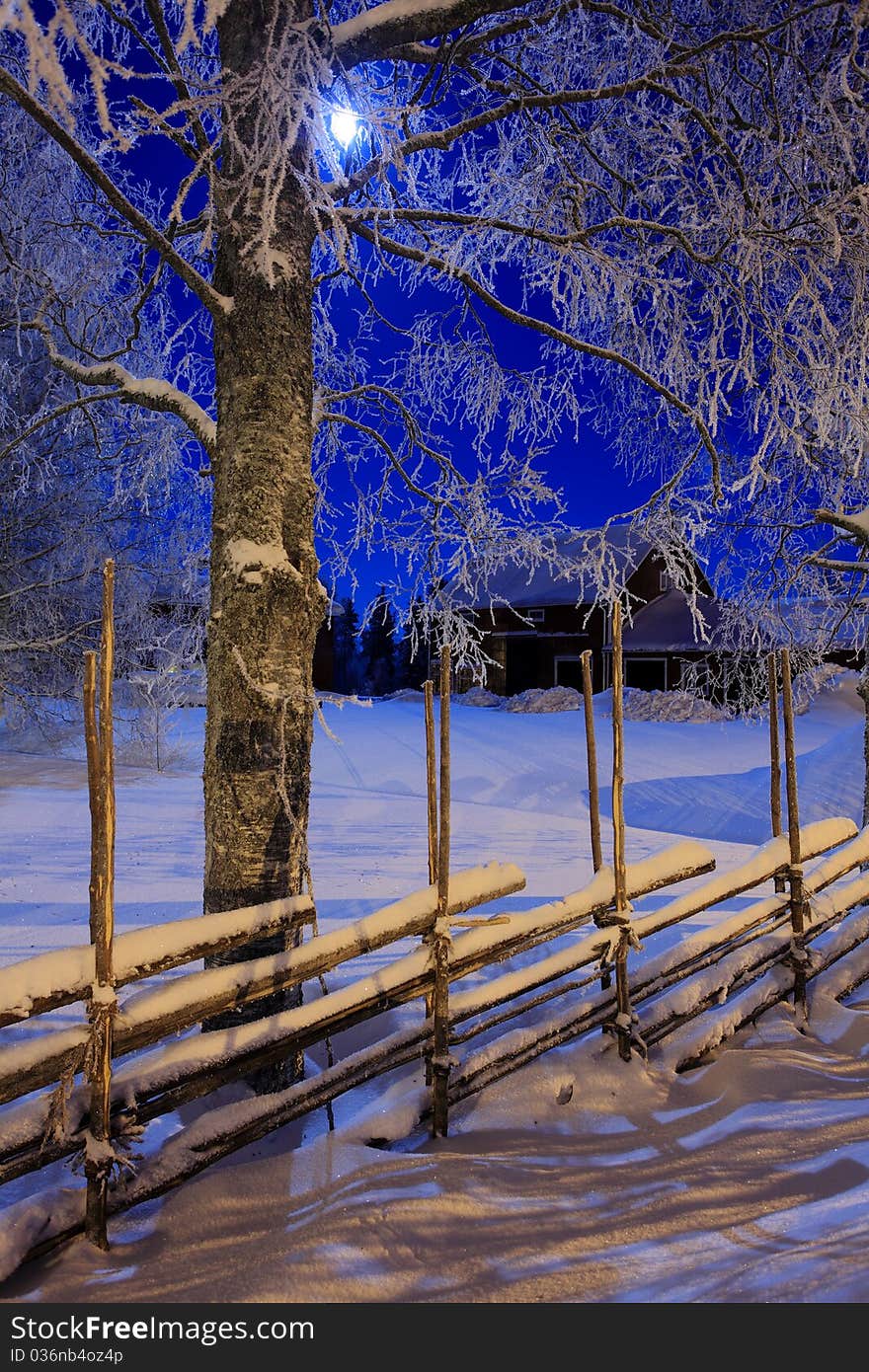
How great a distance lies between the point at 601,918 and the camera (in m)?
3.46

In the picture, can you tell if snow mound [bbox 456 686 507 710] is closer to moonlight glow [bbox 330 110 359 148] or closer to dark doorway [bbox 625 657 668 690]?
dark doorway [bbox 625 657 668 690]

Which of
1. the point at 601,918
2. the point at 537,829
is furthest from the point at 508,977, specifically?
the point at 537,829

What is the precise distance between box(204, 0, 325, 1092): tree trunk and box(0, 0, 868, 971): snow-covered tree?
0.01 m

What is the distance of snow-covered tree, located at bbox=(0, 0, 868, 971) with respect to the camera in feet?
9.62

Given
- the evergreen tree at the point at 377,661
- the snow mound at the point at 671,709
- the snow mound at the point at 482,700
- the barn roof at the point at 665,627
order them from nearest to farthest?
the snow mound at the point at 671,709 → the barn roof at the point at 665,627 → the snow mound at the point at 482,700 → the evergreen tree at the point at 377,661

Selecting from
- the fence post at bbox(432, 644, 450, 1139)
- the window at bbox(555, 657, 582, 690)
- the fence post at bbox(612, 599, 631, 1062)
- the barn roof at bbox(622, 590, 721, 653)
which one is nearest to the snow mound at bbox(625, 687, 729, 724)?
the barn roof at bbox(622, 590, 721, 653)

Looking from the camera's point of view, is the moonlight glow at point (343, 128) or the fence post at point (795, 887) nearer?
the moonlight glow at point (343, 128)

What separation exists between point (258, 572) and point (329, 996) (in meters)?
1.56

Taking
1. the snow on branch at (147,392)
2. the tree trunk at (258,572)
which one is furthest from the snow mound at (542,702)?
the tree trunk at (258,572)

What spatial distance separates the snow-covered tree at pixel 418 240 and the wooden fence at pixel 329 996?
20.7 inches

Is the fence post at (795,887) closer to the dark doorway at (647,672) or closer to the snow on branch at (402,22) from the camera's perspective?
the snow on branch at (402,22)

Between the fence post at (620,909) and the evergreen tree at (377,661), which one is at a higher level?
the evergreen tree at (377,661)

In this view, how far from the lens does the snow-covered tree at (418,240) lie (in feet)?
9.62

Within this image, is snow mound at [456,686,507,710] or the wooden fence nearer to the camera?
the wooden fence
